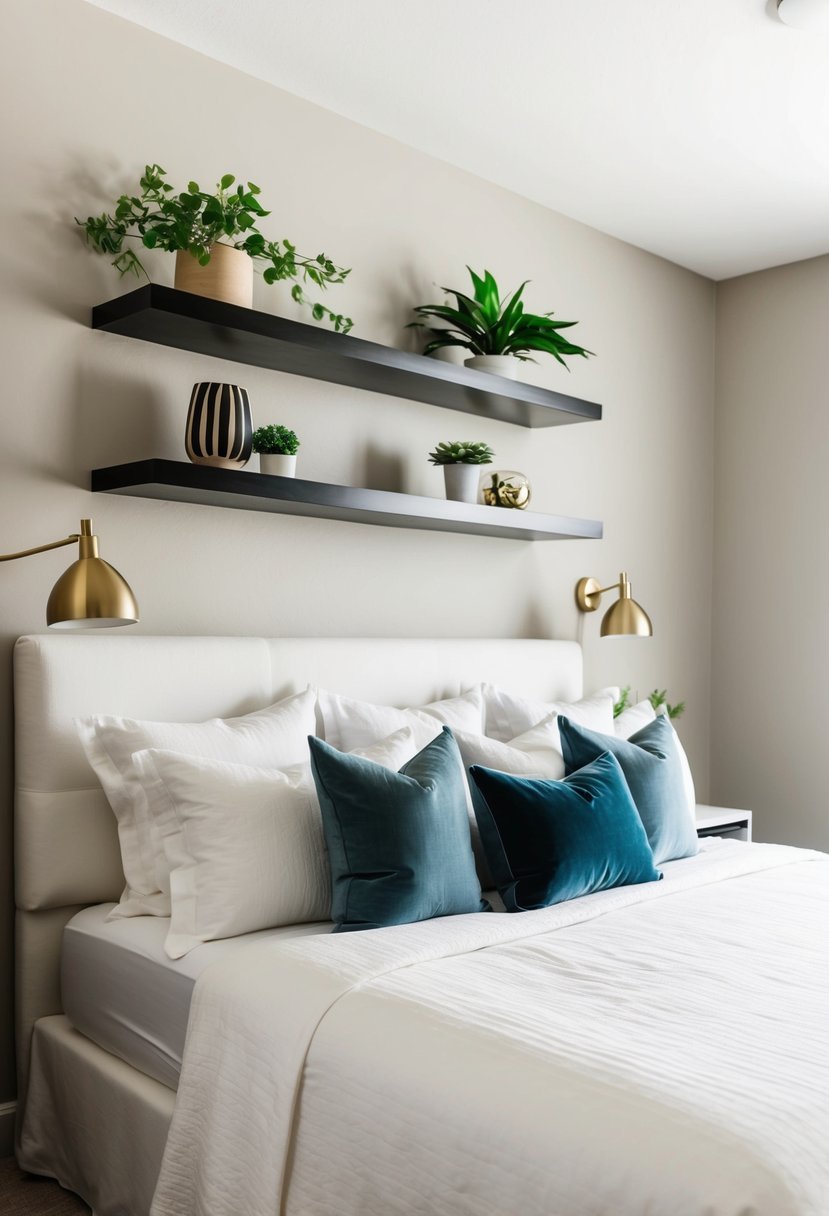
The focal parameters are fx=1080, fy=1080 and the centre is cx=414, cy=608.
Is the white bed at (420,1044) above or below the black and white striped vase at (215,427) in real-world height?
below

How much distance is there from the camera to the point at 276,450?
2.73 meters

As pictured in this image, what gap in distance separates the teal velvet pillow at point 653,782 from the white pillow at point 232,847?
0.82 metres

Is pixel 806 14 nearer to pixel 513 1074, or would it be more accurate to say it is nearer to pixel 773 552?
pixel 773 552

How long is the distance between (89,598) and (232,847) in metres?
0.57

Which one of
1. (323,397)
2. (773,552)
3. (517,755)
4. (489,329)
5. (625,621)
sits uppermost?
(489,329)

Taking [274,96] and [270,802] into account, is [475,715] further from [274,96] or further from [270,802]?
[274,96]

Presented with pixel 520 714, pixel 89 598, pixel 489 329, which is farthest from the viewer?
pixel 489 329

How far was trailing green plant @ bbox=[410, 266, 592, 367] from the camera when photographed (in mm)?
3275

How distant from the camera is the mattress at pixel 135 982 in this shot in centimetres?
201

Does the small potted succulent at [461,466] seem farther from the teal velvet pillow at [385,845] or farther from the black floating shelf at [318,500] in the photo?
the teal velvet pillow at [385,845]

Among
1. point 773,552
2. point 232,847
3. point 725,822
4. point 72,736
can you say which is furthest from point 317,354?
point 773,552

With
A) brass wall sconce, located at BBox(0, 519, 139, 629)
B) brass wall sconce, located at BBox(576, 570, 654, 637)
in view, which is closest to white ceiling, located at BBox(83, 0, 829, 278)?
brass wall sconce, located at BBox(576, 570, 654, 637)

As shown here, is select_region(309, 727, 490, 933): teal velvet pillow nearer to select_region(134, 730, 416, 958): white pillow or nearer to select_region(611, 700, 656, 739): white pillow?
select_region(134, 730, 416, 958): white pillow

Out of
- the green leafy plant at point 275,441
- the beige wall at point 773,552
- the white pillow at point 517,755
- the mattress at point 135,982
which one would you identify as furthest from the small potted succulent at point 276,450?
the beige wall at point 773,552
